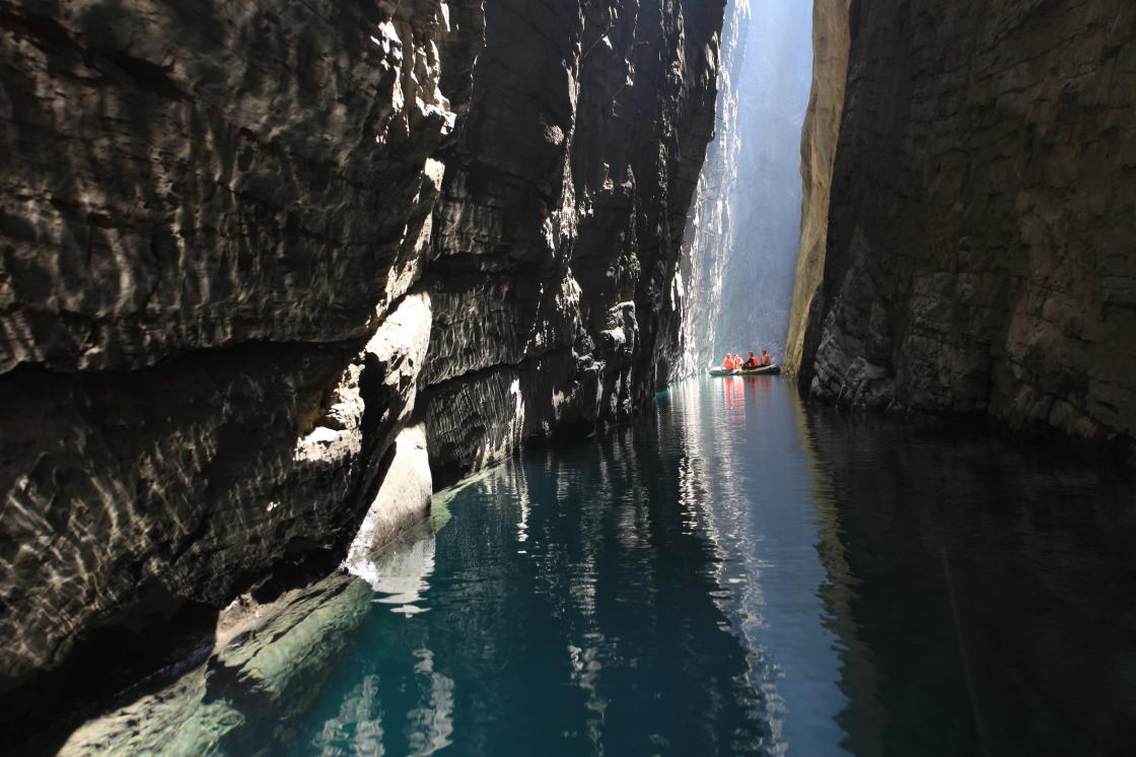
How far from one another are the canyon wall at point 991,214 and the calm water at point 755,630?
3403 mm

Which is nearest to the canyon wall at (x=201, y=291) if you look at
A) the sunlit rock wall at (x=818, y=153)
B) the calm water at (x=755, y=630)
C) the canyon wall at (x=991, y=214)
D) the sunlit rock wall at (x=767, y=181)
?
the calm water at (x=755, y=630)

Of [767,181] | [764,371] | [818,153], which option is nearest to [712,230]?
[767,181]

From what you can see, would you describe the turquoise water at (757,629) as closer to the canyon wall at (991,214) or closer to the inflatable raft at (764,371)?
the canyon wall at (991,214)

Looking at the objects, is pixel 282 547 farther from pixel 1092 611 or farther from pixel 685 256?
pixel 685 256

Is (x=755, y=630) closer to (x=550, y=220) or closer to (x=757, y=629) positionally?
(x=757, y=629)

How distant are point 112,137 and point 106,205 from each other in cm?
41

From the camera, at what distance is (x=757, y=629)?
6324 mm

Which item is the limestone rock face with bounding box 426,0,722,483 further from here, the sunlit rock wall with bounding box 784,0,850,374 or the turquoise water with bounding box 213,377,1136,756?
the sunlit rock wall with bounding box 784,0,850,374

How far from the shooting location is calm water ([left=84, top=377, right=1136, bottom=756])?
15.6 ft

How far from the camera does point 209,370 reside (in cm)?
582

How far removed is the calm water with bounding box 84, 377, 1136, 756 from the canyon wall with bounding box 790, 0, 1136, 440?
3403 mm

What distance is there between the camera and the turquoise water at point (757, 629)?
4.76 meters

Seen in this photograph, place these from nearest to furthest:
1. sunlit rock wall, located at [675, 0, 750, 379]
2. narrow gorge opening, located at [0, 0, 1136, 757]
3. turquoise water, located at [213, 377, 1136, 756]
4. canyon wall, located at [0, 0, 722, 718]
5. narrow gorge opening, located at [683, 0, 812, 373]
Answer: canyon wall, located at [0, 0, 722, 718]
narrow gorge opening, located at [0, 0, 1136, 757]
turquoise water, located at [213, 377, 1136, 756]
sunlit rock wall, located at [675, 0, 750, 379]
narrow gorge opening, located at [683, 0, 812, 373]

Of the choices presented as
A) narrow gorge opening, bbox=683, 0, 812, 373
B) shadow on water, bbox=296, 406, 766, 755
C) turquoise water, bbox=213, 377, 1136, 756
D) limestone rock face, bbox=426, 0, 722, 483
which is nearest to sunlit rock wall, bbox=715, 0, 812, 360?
A: narrow gorge opening, bbox=683, 0, 812, 373
